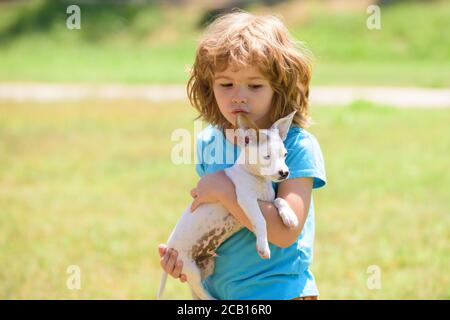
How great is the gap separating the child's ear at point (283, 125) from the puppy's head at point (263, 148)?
0.04m

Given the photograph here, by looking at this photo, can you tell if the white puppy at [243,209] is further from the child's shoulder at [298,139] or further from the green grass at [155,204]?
the green grass at [155,204]

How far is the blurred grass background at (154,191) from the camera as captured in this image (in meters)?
5.79

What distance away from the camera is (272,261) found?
2.99 metres

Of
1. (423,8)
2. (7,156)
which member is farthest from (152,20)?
(7,156)

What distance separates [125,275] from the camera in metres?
5.89

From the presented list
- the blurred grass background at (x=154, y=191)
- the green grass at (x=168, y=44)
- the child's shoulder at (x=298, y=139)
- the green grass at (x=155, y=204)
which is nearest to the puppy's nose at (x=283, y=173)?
the child's shoulder at (x=298, y=139)

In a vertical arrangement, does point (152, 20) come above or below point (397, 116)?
above

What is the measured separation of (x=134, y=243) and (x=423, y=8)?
23175 mm

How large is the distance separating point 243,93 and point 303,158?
0.33 m

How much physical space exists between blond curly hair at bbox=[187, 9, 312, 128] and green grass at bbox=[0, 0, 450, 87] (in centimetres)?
1579

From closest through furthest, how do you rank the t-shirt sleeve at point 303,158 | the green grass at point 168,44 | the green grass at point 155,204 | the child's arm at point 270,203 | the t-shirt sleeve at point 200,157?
the child's arm at point 270,203, the t-shirt sleeve at point 303,158, the t-shirt sleeve at point 200,157, the green grass at point 155,204, the green grass at point 168,44

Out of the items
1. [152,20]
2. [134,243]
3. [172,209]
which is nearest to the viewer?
[134,243]
